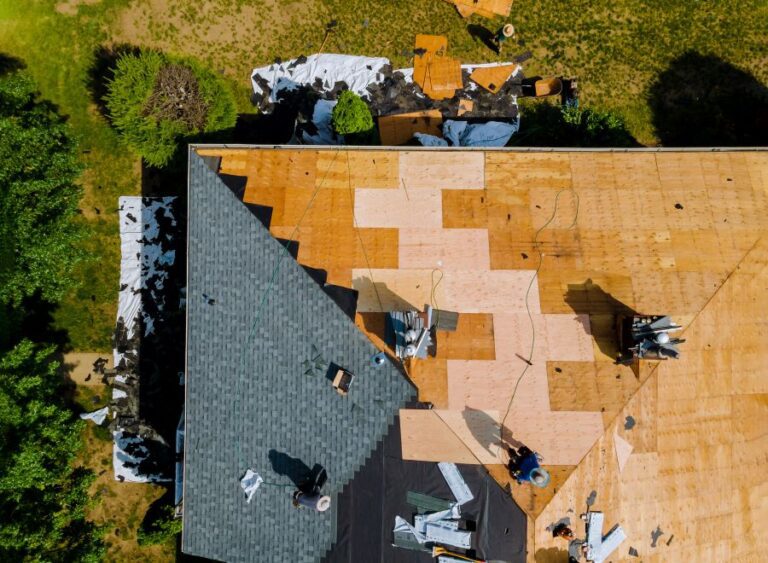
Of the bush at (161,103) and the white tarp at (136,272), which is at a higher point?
the bush at (161,103)

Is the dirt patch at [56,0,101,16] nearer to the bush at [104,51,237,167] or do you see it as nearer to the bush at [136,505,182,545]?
the bush at [104,51,237,167]

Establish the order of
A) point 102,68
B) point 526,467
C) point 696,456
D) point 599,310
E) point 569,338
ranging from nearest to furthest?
point 526,467 < point 696,456 < point 569,338 < point 599,310 < point 102,68

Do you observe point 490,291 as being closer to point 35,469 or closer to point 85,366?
point 35,469

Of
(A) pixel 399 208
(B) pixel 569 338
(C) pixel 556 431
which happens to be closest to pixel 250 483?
(C) pixel 556 431

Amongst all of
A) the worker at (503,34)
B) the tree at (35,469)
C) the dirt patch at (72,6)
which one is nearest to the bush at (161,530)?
the tree at (35,469)

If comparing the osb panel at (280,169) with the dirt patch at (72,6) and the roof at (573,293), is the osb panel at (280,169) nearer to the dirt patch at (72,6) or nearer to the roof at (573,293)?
the roof at (573,293)

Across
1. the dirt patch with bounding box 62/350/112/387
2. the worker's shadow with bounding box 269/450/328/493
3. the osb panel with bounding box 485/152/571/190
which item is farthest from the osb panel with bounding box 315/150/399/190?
the dirt patch with bounding box 62/350/112/387

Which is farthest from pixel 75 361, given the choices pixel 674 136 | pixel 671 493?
pixel 674 136
